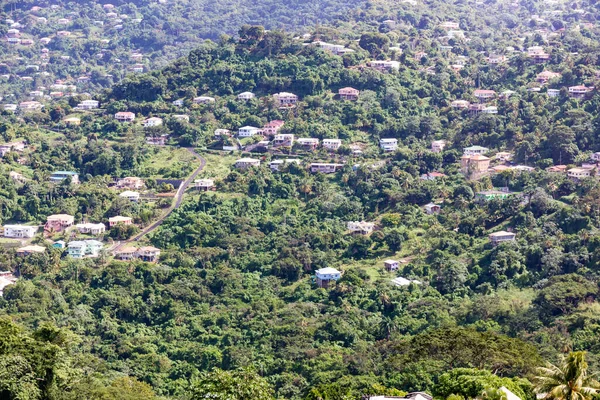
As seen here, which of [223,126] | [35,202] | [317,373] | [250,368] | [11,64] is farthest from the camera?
[11,64]

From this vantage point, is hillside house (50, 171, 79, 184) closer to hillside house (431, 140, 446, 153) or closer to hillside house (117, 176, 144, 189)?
hillside house (117, 176, 144, 189)

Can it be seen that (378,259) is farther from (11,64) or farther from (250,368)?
(11,64)

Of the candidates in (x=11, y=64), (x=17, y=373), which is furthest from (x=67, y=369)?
(x=11, y=64)

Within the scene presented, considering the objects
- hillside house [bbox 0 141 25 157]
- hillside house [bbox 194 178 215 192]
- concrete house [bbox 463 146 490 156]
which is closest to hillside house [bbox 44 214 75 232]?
hillside house [bbox 194 178 215 192]

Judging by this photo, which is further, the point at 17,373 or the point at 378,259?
the point at 378,259

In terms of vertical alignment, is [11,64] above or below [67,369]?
below

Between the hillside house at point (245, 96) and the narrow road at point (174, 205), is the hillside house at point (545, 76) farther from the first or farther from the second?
the narrow road at point (174, 205)

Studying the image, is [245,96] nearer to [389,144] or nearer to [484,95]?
[389,144]
